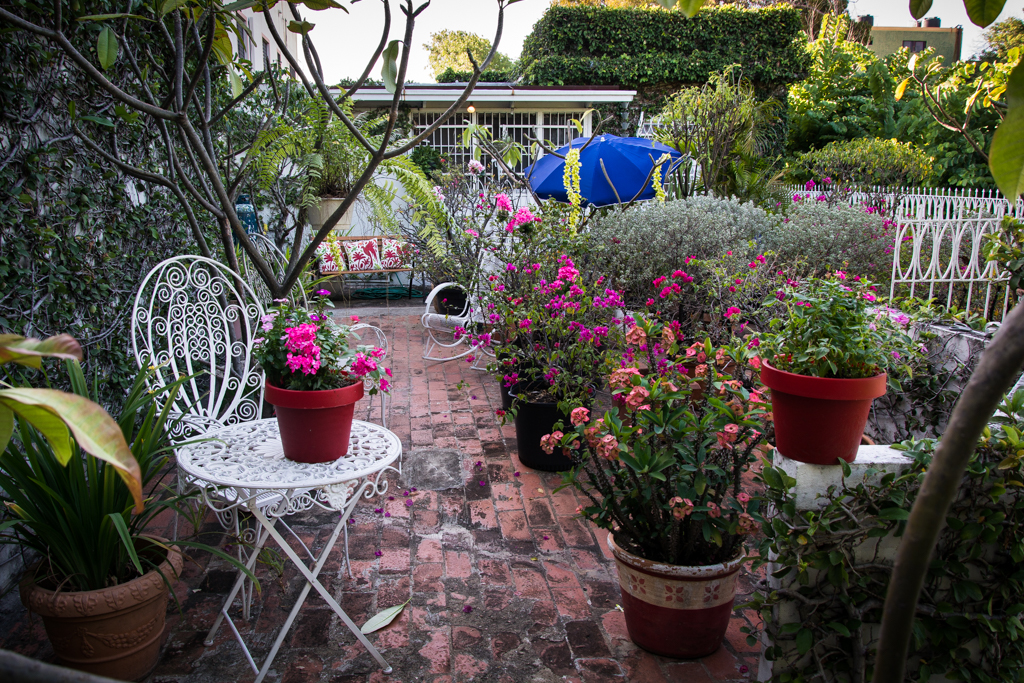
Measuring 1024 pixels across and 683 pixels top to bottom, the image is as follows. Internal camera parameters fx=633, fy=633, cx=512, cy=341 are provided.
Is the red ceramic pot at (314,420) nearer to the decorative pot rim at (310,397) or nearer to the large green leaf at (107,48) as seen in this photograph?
the decorative pot rim at (310,397)

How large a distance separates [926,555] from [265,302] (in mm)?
4495

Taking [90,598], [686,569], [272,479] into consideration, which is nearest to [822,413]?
[686,569]

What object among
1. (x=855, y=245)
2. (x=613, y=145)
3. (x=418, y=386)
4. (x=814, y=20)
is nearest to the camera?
(x=418, y=386)

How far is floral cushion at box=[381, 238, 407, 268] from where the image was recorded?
8.02m

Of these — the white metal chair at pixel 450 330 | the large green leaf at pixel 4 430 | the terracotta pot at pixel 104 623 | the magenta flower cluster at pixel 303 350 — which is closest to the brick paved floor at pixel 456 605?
the terracotta pot at pixel 104 623

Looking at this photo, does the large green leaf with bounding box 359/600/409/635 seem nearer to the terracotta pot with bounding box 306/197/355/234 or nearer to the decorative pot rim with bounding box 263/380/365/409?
the decorative pot rim with bounding box 263/380/365/409

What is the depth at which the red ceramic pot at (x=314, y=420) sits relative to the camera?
2029 millimetres

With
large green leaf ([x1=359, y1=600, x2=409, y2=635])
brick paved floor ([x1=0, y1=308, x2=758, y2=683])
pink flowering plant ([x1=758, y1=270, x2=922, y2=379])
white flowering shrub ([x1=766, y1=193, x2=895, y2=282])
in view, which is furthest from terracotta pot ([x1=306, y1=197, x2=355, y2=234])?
pink flowering plant ([x1=758, y1=270, x2=922, y2=379])

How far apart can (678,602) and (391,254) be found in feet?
22.1

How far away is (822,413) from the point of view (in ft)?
5.41

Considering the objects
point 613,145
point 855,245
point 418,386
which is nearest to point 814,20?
point 613,145

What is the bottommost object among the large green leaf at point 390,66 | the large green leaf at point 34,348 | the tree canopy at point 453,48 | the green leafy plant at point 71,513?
the green leafy plant at point 71,513

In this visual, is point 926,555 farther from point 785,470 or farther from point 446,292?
point 446,292

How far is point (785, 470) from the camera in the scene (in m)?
1.76
